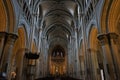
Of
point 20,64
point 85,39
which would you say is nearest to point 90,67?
point 85,39

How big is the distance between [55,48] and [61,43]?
14.8ft

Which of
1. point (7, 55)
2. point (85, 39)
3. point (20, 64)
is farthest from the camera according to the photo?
point (85, 39)

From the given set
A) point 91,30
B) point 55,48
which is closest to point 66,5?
point 91,30

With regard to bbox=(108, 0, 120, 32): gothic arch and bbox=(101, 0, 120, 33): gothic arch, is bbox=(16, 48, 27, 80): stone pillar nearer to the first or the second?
bbox=(101, 0, 120, 33): gothic arch

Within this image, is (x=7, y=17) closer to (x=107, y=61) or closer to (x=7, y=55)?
(x=7, y=55)

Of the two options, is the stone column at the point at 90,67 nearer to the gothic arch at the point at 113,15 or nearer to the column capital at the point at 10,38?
the gothic arch at the point at 113,15

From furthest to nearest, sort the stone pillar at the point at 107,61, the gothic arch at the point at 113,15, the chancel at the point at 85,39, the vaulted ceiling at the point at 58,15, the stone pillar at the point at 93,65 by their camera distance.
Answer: the vaulted ceiling at the point at 58,15, the stone pillar at the point at 93,65, the gothic arch at the point at 113,15, the chancel at the point at 85,39, the stone pillar at the point at 107,61

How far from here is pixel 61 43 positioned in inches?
1615

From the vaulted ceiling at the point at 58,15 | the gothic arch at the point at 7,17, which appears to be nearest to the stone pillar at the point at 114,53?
the gothic arch at the point at 7,17

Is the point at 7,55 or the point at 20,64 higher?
the point at 7,55

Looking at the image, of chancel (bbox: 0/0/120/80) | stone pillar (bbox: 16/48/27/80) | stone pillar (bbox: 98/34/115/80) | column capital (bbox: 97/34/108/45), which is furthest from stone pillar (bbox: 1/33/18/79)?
stone pillar (bbox: 98/34/115/80)

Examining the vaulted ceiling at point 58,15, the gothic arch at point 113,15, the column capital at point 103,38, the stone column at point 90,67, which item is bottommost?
the stone column at point 90,67

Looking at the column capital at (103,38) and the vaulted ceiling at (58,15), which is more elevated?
the vaulted ceiling at (58,15)

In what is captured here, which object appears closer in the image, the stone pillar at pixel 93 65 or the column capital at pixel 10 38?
the column capital at pixel 10 38
